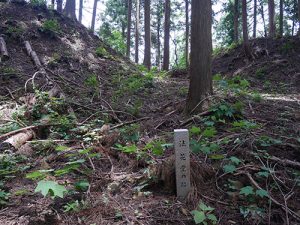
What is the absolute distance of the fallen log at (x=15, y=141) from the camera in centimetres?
516

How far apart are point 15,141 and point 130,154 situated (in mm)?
2191

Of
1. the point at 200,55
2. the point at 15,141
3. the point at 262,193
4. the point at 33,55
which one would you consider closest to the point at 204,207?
the point at 262,193

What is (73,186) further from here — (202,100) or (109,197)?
(202,100)

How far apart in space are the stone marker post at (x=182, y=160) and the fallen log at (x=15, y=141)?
321cm

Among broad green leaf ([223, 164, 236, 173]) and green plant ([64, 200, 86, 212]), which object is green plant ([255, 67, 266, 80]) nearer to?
broad green leaf ([223, 164, 236, 173])

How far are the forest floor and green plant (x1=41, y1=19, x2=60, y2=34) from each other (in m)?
2.22

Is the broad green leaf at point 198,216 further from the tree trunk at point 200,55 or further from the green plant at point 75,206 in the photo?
the tree trunk at point 200,55

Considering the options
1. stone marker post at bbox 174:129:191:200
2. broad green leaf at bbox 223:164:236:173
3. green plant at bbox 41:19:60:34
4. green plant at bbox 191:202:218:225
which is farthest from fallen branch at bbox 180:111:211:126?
green plant at bbox 41:19:60:34

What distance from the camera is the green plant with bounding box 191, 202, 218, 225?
3.07m

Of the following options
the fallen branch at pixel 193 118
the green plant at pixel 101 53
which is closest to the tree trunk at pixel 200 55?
the fallen branch at pixel 193 118

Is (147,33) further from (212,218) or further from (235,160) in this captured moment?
(212,218)

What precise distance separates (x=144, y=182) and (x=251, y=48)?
13.5 m

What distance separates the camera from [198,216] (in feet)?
10.2

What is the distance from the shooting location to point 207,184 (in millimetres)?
3857
